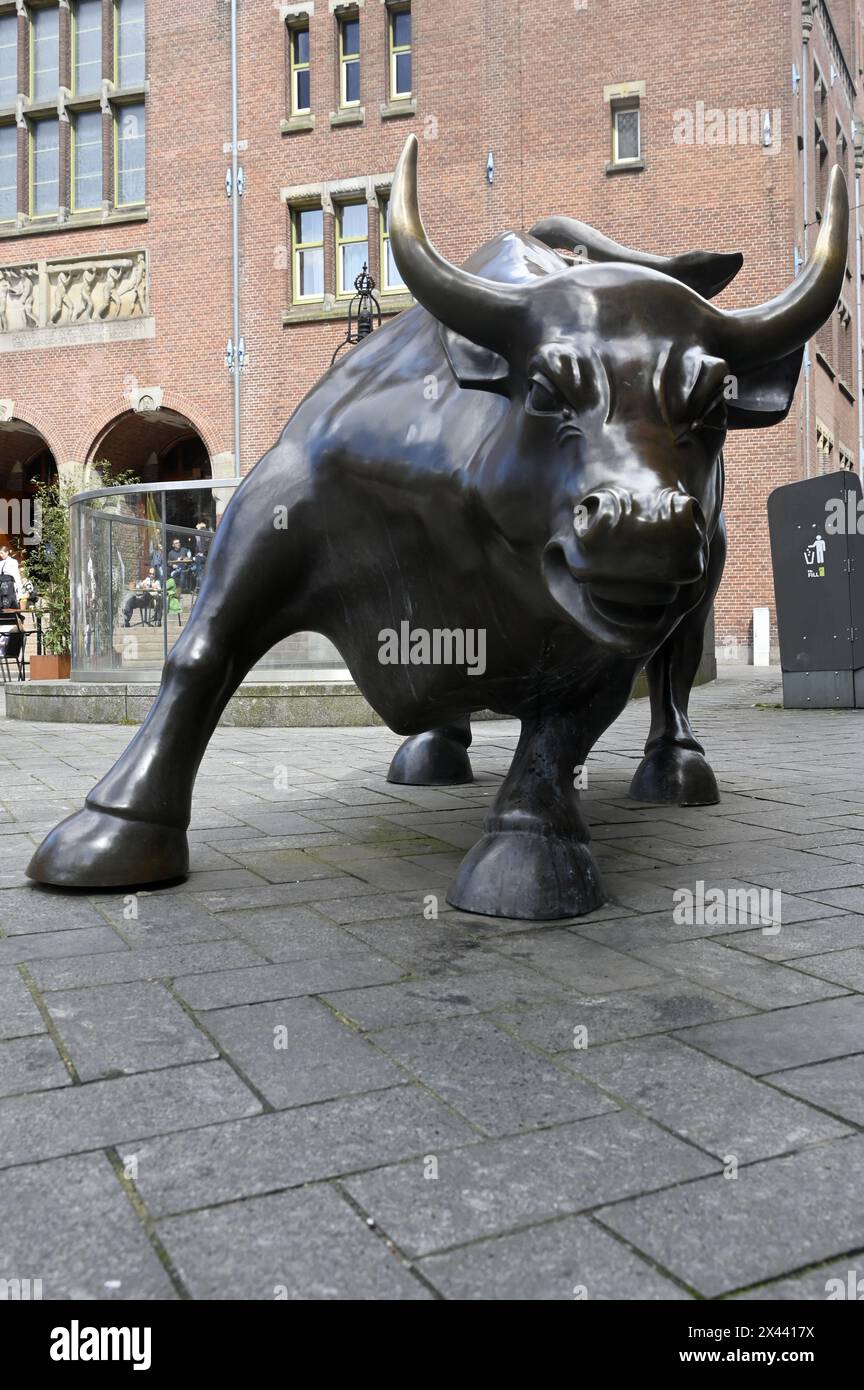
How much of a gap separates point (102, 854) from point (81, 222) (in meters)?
20.9

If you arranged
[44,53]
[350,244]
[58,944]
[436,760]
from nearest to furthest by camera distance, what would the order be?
[58,944] < [436,760] < [350,244] < [44,53]

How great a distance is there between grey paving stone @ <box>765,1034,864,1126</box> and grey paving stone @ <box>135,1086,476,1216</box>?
50 centimetres

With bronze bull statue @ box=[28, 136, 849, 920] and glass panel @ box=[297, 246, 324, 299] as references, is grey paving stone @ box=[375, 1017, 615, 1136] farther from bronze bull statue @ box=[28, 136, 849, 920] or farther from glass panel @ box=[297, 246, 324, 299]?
glass panel @ box=[297, 246, 324, 299]

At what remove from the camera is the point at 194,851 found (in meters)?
3.42

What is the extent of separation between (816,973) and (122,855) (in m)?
1.60

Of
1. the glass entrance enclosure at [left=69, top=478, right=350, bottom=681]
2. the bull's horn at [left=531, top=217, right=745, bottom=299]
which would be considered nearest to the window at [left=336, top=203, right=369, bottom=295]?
the glass entrance enclosure at [left=69, top=478, right=350, bottom=681]

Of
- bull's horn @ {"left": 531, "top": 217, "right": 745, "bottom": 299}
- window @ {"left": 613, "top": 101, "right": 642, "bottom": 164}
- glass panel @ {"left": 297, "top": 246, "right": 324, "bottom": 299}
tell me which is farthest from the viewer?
glass panel @ {"left": 297, "top": 246, "right": 324, "bottom": 299}

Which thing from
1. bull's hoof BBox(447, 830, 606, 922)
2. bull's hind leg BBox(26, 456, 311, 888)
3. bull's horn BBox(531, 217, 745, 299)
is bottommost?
bull's hoof BBox(447, 830, 606, 922)

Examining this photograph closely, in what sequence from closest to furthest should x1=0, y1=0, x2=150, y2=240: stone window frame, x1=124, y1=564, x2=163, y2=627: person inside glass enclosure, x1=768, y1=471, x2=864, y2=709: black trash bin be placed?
x1=124, y1=564, x2=163, y2=627: person inside glass enclosure
x1=768, y1=471, x2=864, y2=709: black trash bin
x1=0, y1=0, x2=150, y2=240: stone window frame

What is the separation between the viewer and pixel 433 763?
15.5 feet

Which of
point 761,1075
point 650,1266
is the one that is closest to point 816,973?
point 761,1075

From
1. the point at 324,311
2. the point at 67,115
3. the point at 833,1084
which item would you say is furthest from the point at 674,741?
the point at 67,115

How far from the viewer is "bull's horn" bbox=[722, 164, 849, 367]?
2322mm

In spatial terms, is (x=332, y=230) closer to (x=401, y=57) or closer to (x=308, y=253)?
(x=308, y=253)
